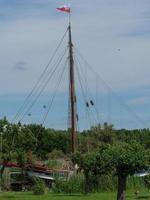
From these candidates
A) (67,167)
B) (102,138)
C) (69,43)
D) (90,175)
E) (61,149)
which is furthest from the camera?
(61,149)

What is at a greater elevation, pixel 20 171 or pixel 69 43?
pixel 69 43

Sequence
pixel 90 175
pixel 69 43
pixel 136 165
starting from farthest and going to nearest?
pixel 69 43 < pixel 90 175 < pixel 136 165

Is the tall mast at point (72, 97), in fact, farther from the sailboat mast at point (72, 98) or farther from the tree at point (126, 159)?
the tree at point (126, 159)

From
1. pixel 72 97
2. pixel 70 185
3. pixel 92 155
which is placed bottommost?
pixel 70 185

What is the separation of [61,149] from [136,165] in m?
93.8

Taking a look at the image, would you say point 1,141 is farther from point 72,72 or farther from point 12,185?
point 72,72

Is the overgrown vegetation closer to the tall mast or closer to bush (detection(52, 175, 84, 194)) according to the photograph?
A: bush (detection(52, 175, 84, 194))

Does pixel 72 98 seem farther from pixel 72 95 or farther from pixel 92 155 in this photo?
pixel 92 155

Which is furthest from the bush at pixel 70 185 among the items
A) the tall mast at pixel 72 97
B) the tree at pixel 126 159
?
the tree at pixel 126 159

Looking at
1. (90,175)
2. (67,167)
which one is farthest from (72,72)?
(90,175)

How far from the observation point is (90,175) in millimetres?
64812

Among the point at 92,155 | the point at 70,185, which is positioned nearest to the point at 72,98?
the point at 70,185

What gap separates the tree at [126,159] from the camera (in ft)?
90.7

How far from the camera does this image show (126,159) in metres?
27.6
